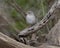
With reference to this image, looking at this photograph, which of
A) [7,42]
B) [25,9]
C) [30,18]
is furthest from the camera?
[25,9]

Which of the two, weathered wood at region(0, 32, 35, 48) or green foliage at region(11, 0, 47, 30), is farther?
green foliage at region(11, 0, 47, 30)

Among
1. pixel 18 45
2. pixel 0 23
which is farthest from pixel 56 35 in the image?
pixel 0 23

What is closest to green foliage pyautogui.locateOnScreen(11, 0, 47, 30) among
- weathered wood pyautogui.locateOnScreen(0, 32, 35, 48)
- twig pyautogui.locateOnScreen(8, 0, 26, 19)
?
twig pyautogui.locateOnScreen(8, 0, 26, 19)

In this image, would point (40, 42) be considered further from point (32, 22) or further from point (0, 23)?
point (32, 22)

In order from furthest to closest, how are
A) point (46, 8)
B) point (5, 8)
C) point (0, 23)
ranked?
point (5, 8) → point (46, 8) → point (0, 23)

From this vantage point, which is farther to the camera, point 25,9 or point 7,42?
point 25,9

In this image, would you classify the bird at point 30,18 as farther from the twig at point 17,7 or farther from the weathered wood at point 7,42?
the weathered wood at point 7,42

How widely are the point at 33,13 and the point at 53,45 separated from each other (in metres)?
1.10

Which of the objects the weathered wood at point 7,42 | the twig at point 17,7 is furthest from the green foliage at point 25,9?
the weathered wood at point 7,42

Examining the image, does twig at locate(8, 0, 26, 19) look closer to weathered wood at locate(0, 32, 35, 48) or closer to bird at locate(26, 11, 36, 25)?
bird at locate(26, 11, 36, 25)

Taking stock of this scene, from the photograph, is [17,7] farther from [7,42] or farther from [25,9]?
[7,42]

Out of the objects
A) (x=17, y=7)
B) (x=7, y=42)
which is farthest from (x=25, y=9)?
(x=7, y=42)

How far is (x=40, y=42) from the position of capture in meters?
1.69

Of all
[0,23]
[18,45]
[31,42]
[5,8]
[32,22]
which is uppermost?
[5,8]
